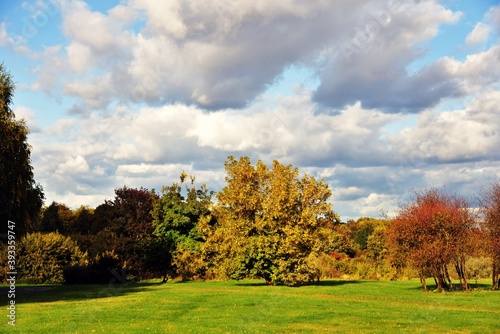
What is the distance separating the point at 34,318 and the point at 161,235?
37031 mm

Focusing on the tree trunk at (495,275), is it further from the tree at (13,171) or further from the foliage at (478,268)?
the tree at (13,171)

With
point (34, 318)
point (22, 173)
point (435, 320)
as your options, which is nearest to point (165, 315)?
point (34, 318)

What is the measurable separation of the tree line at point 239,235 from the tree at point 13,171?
75mm

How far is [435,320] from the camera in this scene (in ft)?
77.8

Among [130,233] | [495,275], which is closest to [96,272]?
[130,233]

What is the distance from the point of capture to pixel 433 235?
3894cm

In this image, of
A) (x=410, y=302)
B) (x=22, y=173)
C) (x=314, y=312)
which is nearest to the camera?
(x=314, y=312)

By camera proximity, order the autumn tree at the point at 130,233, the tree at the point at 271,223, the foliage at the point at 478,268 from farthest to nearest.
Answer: the autumn tree at the point at 130,233 < the foliage at the point at 478,268 < the tree at the point at 271,223

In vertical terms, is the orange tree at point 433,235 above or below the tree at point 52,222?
below

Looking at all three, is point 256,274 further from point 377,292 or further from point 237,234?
point 377,292

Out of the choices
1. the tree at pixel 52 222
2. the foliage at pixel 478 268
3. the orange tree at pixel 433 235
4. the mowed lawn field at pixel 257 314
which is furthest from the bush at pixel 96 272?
the foliage at pixel 478 268

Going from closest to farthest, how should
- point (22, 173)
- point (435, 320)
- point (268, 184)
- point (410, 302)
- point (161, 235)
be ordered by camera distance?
1. point (435, 320)
2. point (410, 302)
3. point (22, 173)
4. point (268, 184)
5. point (161, 235)

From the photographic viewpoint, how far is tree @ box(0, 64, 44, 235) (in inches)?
1417

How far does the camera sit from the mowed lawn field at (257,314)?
70.3 ft
